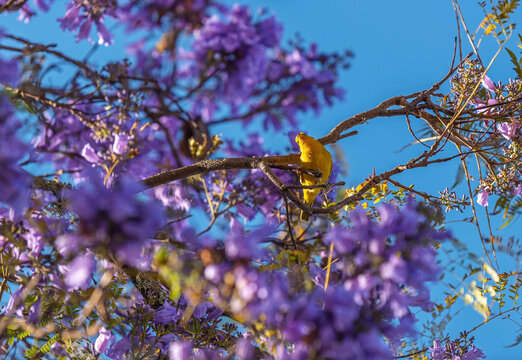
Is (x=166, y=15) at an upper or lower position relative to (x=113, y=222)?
upper

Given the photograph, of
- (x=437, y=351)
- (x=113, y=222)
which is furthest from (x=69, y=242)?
(x=437, y=351)

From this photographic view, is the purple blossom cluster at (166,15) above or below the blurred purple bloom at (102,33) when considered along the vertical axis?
above

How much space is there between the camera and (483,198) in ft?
3.11

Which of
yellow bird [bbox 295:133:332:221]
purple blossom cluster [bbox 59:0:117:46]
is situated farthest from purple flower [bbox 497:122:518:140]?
purple blossom cluster [bbox 59:0:117:46]

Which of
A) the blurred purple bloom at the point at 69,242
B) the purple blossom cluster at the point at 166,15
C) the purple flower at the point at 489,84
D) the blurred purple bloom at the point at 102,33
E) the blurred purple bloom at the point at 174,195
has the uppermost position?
the purple blossom cluster at the point at 166,15

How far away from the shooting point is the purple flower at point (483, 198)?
942 mm

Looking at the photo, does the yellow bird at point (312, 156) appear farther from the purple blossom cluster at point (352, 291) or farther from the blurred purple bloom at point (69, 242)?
the blurred purple bloom at point (69, 242)

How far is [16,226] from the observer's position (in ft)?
2.02

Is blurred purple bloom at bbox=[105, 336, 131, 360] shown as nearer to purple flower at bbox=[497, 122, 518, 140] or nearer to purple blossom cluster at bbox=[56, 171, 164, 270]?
purple blossom cluster at bbox=[56, 171, 164, 270]

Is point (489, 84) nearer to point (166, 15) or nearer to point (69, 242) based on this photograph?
point (69, 242)

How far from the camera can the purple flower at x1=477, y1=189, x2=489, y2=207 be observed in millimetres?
942

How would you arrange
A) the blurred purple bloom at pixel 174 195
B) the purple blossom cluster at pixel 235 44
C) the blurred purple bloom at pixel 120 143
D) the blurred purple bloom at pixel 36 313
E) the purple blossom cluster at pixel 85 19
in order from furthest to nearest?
1. the purple blossom cluster at pixel 235 44
2. the purple blossom cluster at pixel 85 19
3. the blurred purple bloom at pixel 174 195
4. the blurred purple bloom at pixel 120 143
5. the blurred purple bloom at pixel 36 313

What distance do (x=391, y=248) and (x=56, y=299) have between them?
43 cm

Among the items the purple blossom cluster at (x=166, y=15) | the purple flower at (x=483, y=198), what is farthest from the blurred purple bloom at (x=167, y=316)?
the purple blossom cluster at (x=166, y=15)
